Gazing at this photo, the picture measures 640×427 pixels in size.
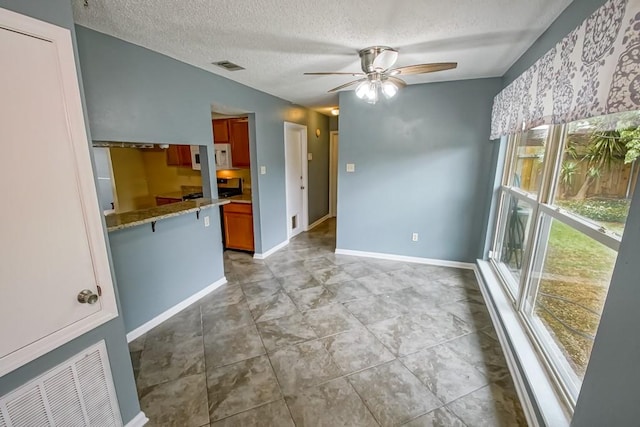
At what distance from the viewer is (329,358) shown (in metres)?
2.02

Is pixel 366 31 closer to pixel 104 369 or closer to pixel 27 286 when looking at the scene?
pixel 27 286

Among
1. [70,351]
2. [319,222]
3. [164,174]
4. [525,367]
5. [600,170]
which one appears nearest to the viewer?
[70,351]

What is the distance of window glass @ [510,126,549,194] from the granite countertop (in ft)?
9.62

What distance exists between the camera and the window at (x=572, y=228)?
1255 mm

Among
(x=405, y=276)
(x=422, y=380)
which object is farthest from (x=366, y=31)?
(x=405, y=276)

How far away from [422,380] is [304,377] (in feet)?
2.65

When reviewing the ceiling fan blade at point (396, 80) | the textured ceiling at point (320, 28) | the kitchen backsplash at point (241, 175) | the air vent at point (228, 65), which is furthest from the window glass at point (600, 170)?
the kitchen backsplash at point (241, 175)

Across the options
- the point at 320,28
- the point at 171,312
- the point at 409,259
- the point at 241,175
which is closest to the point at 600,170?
the point at 320,28

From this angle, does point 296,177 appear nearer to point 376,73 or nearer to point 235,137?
point 235,137

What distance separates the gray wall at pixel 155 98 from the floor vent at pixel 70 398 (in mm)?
1457

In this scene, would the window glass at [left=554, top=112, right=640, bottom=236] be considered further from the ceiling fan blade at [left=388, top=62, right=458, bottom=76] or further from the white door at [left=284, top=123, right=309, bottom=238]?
the white door at [left=284, top=123, right=309, bottom=238]

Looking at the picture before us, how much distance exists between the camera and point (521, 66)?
2.32 meters

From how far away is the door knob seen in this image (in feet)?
4.00

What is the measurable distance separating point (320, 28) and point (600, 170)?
186 cm
